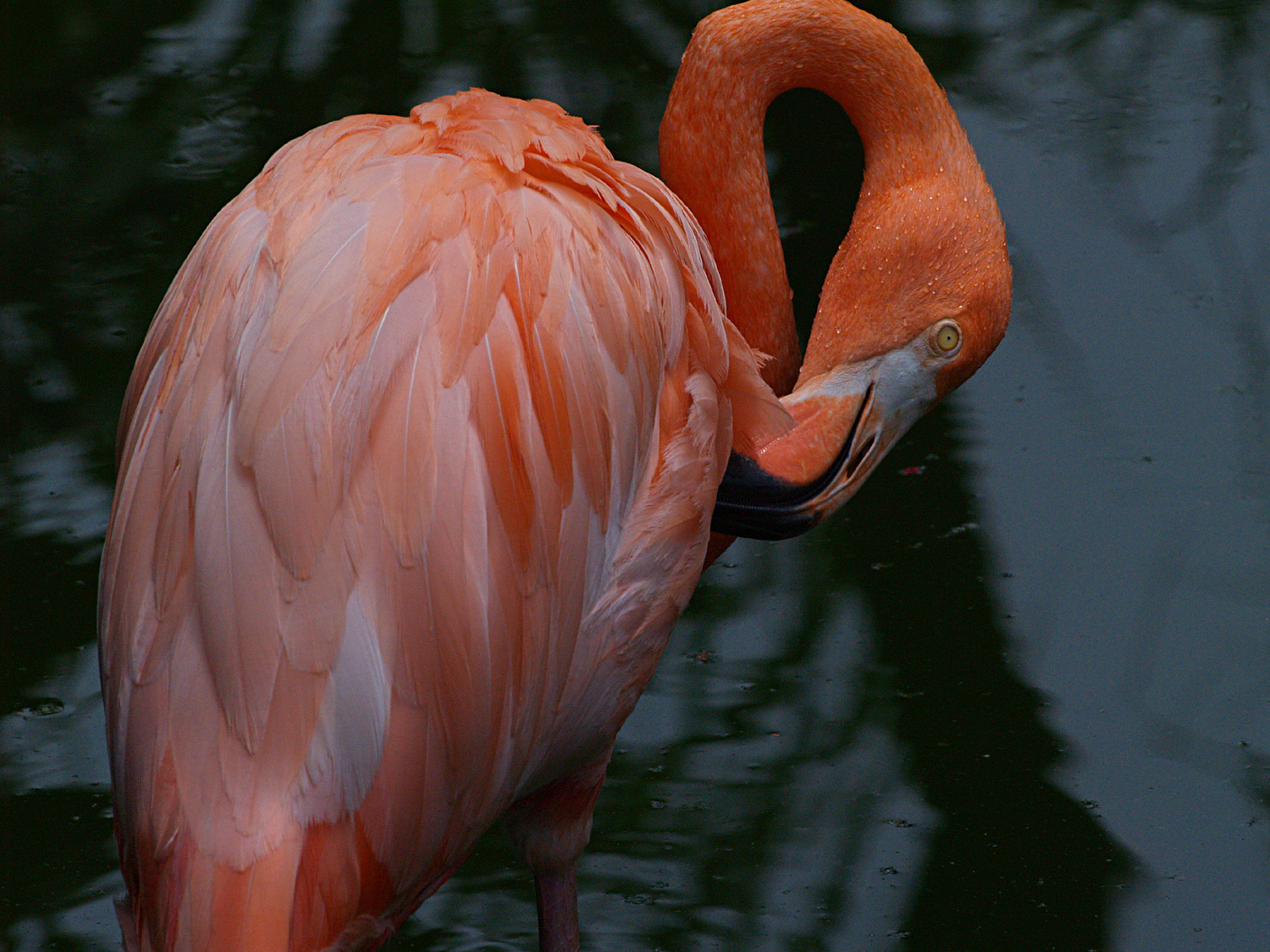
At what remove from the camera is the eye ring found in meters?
2.46

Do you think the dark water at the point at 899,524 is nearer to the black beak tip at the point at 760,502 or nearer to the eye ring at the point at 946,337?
the black beak tip at the point at 760,502

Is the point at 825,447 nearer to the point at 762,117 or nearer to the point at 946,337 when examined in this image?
the point at 946,337

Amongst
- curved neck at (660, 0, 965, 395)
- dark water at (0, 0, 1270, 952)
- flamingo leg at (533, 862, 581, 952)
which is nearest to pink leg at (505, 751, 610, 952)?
flamingo leg at (533, 862, 581, 952)

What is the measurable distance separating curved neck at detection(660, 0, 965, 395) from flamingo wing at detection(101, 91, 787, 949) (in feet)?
1.28

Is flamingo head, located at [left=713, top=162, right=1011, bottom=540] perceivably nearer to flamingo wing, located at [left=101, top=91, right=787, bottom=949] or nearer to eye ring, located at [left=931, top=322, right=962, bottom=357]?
eye ring, located at [left=931, top=322, right=962, bottom=357]

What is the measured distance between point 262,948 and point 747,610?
1.93m

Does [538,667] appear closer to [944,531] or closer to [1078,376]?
[944,531]

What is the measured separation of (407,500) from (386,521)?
0.04 meters

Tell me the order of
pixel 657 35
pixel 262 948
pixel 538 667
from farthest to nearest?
pixel 657 35
pixel 538 667
pixel 262 948

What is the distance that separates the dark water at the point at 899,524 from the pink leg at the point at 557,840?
181mm

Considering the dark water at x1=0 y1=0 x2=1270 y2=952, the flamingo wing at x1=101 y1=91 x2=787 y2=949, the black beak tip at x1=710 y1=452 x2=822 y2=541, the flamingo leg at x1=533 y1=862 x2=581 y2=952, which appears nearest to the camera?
the flamingo wing at x1=101 y1=91 x2=787 y2=949

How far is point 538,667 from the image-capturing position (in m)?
1.95

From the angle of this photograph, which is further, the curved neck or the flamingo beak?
the curved neck

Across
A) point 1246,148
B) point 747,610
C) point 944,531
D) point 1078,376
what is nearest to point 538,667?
point 747,610
